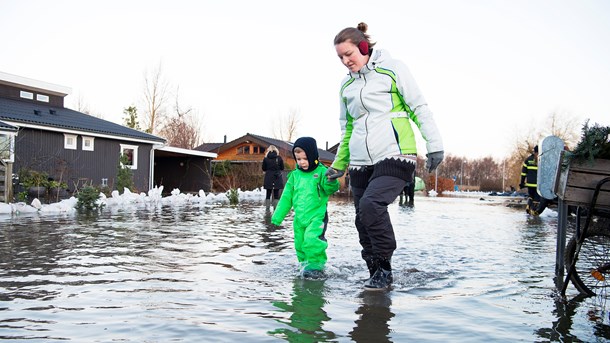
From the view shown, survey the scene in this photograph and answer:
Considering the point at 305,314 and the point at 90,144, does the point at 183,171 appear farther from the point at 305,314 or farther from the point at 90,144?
the point at 305,314

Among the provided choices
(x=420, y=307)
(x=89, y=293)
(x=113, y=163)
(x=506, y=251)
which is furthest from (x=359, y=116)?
(x=113, y=163)

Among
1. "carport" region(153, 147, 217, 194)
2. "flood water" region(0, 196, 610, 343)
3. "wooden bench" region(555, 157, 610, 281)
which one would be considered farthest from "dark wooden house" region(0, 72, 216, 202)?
"wooden bench" region(555, 157, 610, 281)

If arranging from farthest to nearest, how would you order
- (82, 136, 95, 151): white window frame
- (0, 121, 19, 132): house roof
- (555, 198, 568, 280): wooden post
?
(82, 136, 95, 151): white window frame → (0, 121, 19, 132): house roof → (555, 198, 568, 280): wooden post

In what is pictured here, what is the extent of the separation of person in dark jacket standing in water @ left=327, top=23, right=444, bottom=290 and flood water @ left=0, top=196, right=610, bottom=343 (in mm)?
438

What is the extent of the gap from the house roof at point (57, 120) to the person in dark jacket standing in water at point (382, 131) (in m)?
18.7

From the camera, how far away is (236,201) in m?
16.3

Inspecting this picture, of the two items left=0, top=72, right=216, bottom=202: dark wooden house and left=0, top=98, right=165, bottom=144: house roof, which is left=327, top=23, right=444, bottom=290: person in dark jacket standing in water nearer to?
left=0, top=72, right=216, bottom=202: dark wooden house

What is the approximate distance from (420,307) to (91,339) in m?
2.01

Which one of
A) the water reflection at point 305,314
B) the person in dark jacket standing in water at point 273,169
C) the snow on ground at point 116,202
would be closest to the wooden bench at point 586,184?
the water reflection at point 305,314

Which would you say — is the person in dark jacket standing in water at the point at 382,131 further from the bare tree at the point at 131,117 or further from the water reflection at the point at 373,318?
the bare tree at the point at 131,117

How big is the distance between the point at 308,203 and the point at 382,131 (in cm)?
111

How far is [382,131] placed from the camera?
4.28 meters

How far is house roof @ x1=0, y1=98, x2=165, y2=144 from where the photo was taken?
21.2 meters

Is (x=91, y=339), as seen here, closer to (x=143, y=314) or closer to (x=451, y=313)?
(x=143, y=314)
